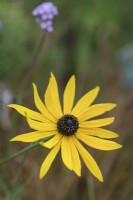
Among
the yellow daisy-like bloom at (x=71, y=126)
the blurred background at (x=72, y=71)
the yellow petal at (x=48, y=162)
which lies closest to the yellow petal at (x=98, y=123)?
the yellow daisy-like bloom at (x=71, y=126)

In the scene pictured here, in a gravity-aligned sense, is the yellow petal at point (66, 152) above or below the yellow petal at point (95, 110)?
below

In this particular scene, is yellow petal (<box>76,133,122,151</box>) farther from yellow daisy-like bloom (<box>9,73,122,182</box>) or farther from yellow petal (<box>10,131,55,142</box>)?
yellow petal (<box>10,131,55,142</box>)

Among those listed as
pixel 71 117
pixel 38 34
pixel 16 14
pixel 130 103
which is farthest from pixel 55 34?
pixel 71 117

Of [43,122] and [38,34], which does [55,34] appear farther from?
[43,122]

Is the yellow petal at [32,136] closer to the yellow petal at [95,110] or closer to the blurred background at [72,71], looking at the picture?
the yellow petal at [95,110]

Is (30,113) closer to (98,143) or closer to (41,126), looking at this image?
(41,126)

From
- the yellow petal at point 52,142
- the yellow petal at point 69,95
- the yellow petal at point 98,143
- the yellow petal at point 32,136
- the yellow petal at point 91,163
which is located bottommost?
the yellow petal at point 91,163

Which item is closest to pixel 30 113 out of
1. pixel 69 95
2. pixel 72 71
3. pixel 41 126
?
pixel 41 126
